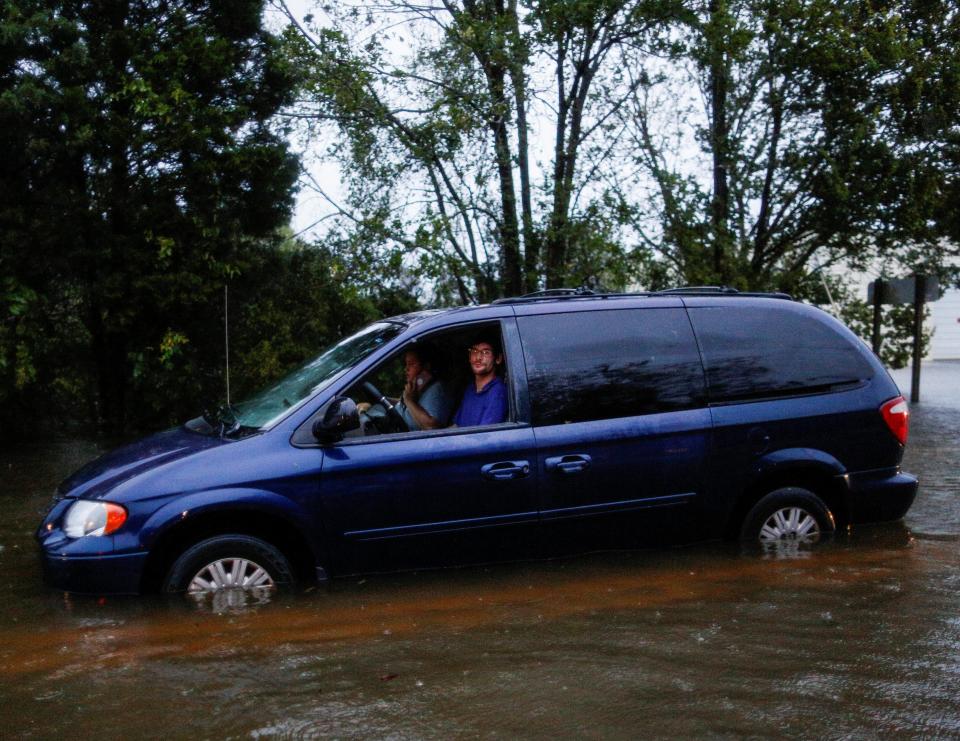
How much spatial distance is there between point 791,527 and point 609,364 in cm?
157

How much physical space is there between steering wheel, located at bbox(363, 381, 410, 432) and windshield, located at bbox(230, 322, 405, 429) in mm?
215

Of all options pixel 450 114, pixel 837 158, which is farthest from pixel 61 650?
pixel 837 158

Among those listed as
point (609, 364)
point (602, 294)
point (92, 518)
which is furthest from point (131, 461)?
point (602, 294)

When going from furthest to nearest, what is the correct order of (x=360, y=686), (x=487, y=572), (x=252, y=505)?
1. (x=487, y=572)
2. (x=252, y=505)
3. (x=360, y=686)

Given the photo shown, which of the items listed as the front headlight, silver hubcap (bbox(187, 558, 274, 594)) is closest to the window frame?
silver hubcap (bbox(187, 558, 274, 594))

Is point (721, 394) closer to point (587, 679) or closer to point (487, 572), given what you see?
point (487, 572)

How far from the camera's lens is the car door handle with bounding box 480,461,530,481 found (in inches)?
242

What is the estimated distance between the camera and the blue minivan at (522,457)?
571 centimetres

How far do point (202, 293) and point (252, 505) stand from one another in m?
8.83

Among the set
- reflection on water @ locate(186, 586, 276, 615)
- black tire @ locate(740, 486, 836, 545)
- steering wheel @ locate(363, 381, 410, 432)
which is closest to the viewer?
reflection on water @ locate(186, 586, 276, 615)

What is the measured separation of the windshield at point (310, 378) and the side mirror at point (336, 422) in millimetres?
303

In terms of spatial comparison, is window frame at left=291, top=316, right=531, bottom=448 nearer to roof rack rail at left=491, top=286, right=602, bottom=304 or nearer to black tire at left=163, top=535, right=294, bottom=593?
roof rack rail at left=491, top=286, right=602, bottom=304

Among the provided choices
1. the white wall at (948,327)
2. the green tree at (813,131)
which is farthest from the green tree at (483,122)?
the white wall at (948,327)

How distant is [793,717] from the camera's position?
4.09 meters
